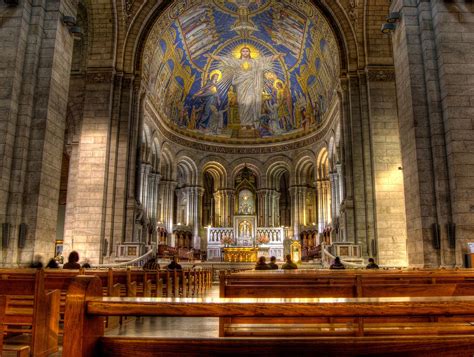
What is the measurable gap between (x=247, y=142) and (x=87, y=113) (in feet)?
48.0

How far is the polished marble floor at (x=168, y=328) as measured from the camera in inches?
193

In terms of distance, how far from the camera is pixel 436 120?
30.3 ft

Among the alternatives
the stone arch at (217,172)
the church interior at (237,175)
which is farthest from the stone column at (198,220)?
the stone arch at (217,172)

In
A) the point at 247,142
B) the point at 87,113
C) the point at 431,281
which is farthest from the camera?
the point at 247,142

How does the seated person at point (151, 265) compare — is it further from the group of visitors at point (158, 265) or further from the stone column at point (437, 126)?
the stone column at point (437, 126)

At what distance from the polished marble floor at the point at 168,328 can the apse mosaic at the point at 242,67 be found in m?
15.8

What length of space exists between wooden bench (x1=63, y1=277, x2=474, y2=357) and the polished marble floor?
3403 mm

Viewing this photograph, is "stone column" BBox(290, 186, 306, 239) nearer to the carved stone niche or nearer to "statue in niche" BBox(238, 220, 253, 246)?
"statue in niche" BBox(238, 220, 253, 246)

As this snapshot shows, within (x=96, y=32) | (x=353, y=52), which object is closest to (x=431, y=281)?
(x=353, y=52)

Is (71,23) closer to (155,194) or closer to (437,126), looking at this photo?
(437,126)

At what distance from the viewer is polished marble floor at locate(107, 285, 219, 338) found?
193 inches

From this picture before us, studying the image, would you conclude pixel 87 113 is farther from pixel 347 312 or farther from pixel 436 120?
pixel 347 312

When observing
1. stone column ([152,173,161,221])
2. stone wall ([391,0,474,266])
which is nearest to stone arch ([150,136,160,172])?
stone column ([152,173,161,221])

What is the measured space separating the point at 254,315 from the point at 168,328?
4.25 meters
